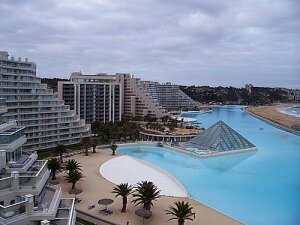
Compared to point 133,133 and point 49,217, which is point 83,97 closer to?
point 133,133

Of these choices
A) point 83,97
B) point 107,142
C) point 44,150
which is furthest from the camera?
point 83,97

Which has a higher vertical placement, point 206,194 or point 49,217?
point 49,217

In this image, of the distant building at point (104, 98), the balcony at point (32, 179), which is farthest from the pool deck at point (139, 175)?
the distant building at point (104, 98)

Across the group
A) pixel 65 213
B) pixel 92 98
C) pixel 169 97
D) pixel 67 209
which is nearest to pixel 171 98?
→ pixel 169 97

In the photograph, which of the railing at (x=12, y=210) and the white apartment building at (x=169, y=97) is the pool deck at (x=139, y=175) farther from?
the white apartment building at (x=169, y=97)

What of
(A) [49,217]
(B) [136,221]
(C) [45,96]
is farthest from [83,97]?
(A) [49,217]
